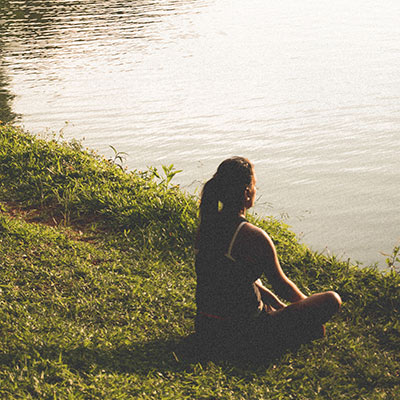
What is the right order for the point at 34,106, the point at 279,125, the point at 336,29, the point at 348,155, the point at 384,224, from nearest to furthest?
1. the point at 384,224
2. the point at 348,155
3. the point at 279,125
4. the point at 34,106
5. the point at 336,29

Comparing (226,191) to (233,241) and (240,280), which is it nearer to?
(233,241)

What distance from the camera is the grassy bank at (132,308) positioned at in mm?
3891

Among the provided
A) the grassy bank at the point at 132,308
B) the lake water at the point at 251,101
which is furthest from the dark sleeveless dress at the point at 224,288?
the lake water at the point at 251,101

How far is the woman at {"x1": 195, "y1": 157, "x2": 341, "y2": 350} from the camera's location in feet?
12.4

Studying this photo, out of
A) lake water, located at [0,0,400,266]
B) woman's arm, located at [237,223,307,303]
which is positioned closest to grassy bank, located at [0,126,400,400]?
woman's arm, located at [237,223,307,303]

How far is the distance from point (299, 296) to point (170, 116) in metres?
8.96

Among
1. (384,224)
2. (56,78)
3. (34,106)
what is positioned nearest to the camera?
(384,224)

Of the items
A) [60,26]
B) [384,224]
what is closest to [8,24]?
[60,26]

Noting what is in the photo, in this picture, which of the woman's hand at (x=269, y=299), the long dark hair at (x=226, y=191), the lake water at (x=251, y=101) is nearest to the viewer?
the long dark hair at (x=226, y=191)

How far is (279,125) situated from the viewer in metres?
11.7

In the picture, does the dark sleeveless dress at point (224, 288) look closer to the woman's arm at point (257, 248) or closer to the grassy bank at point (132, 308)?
the woman's arm at point (257, 248)

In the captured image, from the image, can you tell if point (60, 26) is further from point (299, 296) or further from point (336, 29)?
point (299, 296)

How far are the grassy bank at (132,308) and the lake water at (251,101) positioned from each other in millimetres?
1668

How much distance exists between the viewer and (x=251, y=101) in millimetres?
13492
